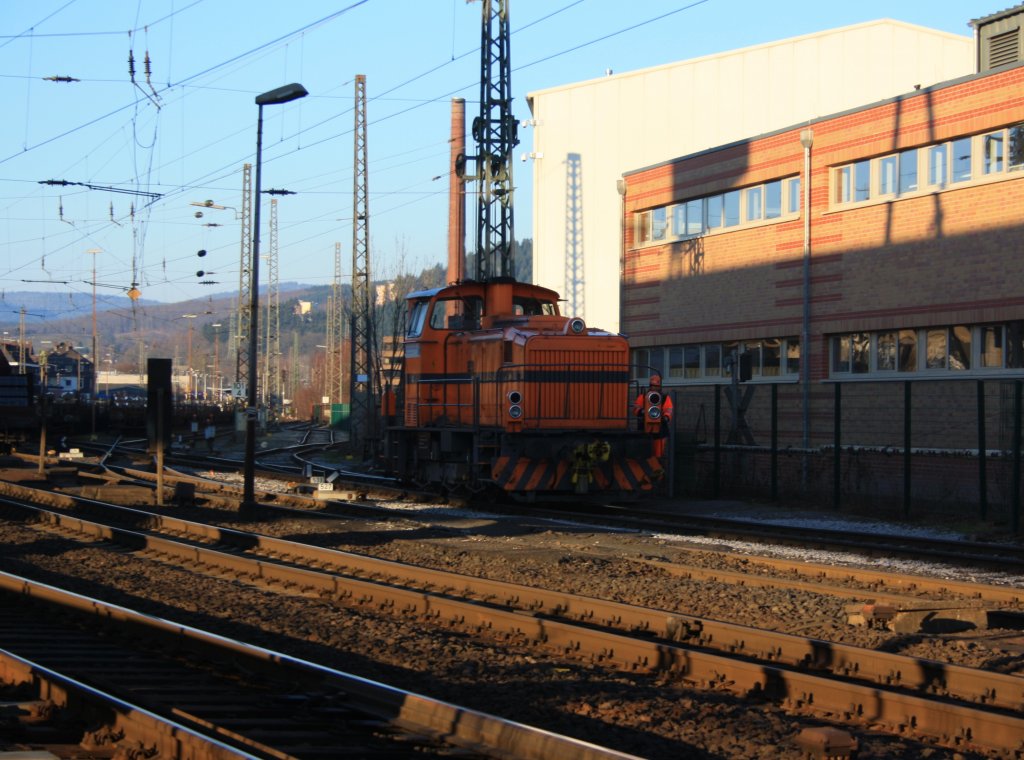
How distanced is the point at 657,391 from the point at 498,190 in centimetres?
1254

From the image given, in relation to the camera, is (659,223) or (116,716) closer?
(116,716)

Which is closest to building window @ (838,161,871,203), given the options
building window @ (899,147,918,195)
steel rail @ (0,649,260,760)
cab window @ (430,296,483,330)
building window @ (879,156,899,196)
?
building window @ (879,156,899,196)

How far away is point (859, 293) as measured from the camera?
22266mm

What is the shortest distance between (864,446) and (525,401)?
684cm

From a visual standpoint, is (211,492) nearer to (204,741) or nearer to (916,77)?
(204,741)

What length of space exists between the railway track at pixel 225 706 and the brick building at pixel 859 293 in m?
12.6

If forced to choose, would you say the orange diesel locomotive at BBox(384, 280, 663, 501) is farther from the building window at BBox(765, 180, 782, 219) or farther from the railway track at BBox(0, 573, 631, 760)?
the railway track at BBox(0, 573, 631, 760)

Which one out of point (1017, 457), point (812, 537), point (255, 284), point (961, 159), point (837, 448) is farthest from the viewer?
point (961, 159)

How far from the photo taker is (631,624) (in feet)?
28.0

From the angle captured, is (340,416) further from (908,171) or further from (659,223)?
(908,171)

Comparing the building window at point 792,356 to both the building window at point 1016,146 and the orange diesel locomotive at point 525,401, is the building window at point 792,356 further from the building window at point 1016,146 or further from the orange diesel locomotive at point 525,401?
the building window at point 1016,146

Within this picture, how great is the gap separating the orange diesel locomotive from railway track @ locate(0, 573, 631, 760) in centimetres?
985

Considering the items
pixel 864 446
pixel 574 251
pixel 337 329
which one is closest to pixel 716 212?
pixel 864 446

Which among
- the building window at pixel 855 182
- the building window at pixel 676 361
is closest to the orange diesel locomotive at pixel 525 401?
the building window at pixel 855 182
